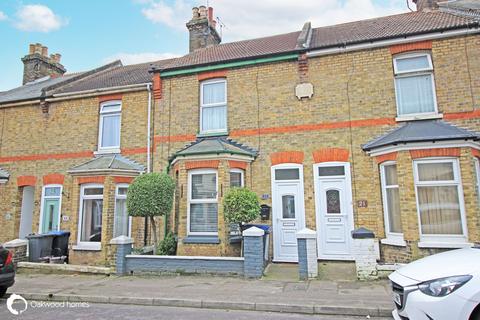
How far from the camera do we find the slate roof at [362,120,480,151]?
791 centimetres

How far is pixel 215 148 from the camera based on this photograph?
974 cm

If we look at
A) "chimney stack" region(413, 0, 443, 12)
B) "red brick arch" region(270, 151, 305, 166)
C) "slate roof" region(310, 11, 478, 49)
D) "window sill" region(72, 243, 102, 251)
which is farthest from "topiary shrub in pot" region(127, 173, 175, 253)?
"chimney stack" region(413, 0, 443, 12)

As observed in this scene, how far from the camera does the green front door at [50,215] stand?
12078mm

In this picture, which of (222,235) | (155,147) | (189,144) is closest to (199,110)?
(189,144)

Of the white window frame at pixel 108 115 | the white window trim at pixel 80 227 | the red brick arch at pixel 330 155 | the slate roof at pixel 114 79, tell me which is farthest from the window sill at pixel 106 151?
the red brick arch at pixel 330 155

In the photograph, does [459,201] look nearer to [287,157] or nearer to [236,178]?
[287,157]

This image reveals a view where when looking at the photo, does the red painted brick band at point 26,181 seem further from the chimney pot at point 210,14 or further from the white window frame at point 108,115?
the chimney pot at point 210,14

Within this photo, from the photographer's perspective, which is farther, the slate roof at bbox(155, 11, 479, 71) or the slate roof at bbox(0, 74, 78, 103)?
the slate roof at bbox(0, 74, 78, 103)

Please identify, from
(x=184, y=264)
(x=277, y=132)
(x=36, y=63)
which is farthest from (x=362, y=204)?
(x=36, y=63)

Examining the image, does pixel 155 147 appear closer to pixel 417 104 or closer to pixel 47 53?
pixel 417 104

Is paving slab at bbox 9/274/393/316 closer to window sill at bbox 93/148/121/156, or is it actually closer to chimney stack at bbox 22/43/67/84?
window sill at bbox 93/148/121/156

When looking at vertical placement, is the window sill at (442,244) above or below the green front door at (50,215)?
below

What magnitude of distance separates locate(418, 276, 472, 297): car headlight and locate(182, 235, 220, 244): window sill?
6.22 metres

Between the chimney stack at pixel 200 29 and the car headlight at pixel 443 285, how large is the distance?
13.1 meters
